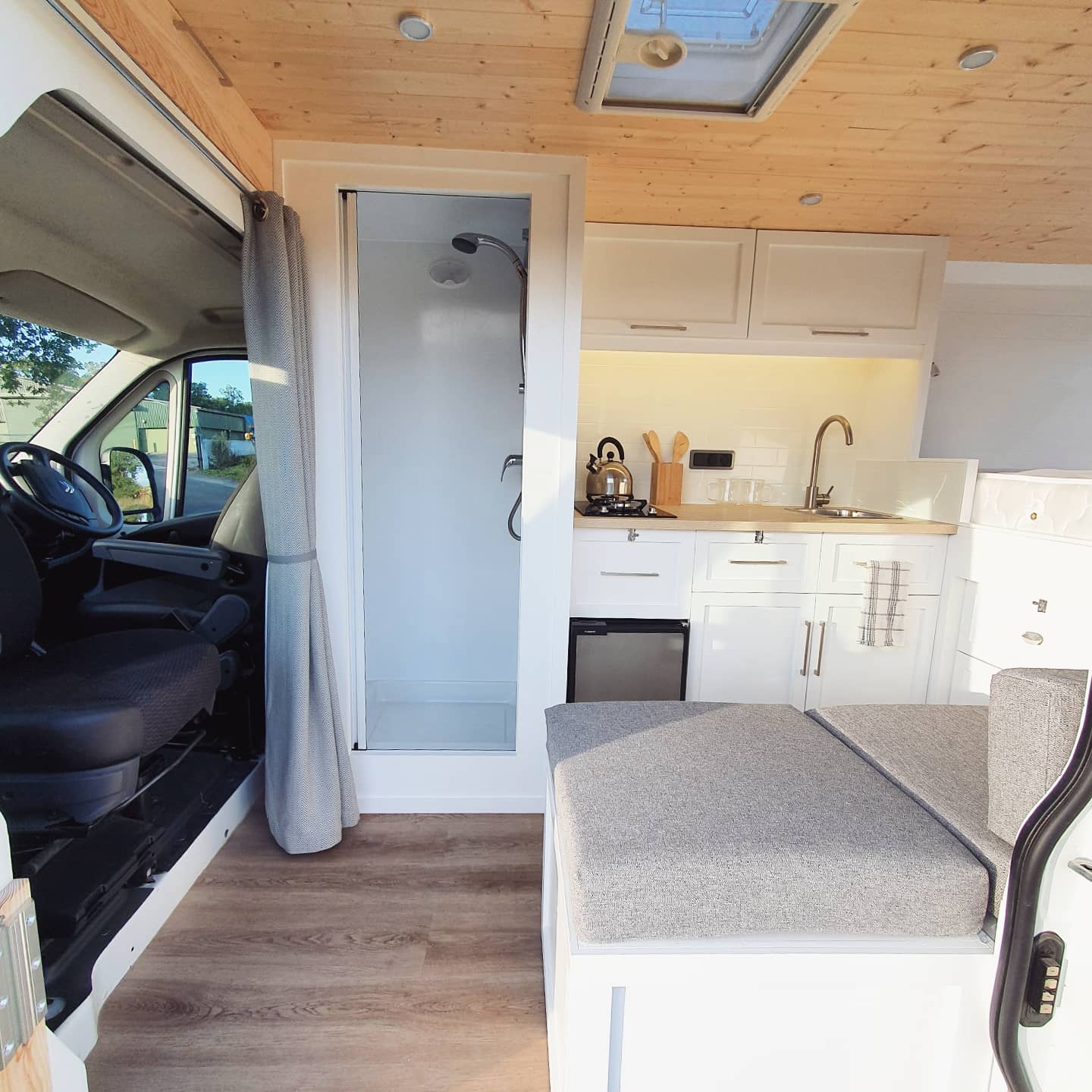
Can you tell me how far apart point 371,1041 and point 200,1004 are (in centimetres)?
40

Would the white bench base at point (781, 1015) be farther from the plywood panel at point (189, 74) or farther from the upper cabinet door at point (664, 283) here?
the upper cabinet door at point (664, 283)

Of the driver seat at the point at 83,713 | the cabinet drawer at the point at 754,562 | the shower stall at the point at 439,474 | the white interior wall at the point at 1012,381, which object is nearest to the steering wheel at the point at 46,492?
the driver seat at the point at 83,713

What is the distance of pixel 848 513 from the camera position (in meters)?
2.52

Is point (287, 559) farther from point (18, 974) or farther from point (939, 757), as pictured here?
point (939, 757)

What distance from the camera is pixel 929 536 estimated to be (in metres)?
2.17

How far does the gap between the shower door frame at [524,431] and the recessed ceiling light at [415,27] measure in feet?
1.49

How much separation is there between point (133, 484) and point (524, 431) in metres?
1.70

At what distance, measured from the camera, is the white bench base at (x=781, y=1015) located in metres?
0.78

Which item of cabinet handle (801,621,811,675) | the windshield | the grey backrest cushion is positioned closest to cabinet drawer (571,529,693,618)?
cabinet handle (801,621,811,675)

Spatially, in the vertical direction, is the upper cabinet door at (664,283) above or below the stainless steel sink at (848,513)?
above

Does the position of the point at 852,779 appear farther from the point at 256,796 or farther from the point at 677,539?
the point at 256,796

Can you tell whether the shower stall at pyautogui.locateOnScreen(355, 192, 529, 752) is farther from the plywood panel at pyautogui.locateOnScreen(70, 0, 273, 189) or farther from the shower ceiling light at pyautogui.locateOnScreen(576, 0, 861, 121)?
the shower ceiling light at pyautogui.locateOnScreen(576, 0, 861, 121)

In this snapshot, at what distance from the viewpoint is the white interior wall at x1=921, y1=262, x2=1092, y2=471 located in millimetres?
2762

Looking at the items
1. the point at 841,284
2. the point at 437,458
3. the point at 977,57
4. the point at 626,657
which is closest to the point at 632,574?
the point at 626,657
